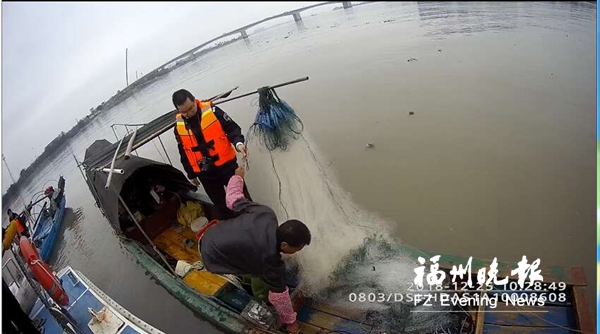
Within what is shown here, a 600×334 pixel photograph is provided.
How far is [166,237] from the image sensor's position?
5648 mm

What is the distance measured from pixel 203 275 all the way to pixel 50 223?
5.93 meters

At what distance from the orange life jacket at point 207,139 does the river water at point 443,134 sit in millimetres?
1401

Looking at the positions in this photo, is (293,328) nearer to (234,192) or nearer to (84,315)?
(234,192)

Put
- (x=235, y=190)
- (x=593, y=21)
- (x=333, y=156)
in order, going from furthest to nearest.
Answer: (x=593, y=21), (x=333, y=156), (x=235, y=190)

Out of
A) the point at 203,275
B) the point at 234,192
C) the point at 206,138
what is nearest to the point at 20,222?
the point at 203,275

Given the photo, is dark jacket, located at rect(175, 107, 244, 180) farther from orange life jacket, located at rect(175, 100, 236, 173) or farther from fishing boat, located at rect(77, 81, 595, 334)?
fishing boat, located at rect(77, 81, 595, 334)

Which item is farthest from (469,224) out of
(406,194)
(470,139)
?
(470,139)

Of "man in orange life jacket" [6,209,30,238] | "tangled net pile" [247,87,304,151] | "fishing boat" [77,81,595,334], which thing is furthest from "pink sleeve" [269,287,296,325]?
"man in orange life jacket" [6,209,30,238]

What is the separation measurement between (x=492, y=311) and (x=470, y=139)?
4.80m

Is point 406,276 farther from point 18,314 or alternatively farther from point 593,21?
point 593,21

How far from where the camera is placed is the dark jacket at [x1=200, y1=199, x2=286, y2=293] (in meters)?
2.72

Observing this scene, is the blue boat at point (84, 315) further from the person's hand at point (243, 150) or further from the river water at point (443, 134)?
the person's hand at point (243, 150)

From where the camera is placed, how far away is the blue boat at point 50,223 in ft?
25.0

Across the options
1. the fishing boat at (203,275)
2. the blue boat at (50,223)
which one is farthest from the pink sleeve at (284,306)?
the blue boat at (50,223)
